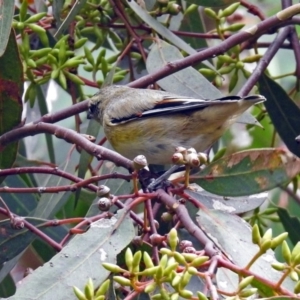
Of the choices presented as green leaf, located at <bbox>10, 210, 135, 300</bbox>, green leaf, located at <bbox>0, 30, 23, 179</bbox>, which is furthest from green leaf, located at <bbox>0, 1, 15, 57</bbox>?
green leaf, located at <bbox>10, 210, 135, 300</bbox>

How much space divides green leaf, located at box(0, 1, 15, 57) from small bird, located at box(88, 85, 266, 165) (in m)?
0.54

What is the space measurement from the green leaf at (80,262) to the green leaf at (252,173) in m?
0.44

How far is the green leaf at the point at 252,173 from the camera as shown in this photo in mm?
2260

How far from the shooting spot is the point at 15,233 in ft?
7.59

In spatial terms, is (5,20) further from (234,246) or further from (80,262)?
(234,246)

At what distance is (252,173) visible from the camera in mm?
2289

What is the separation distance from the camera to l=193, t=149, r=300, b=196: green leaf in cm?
226

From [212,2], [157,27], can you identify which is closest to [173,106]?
[157,27]

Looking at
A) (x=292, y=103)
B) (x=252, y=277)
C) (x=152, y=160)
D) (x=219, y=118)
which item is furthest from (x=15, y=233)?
(x=292, y=103)

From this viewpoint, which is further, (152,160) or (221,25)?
(221,25)

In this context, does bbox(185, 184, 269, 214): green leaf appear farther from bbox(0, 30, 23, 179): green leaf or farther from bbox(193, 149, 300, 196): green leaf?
bbox(0, 30, 23, 179): green leaf

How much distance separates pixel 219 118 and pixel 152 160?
300 millimetres

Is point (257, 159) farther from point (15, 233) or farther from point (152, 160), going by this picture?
point (15, 233)

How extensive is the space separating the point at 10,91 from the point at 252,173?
3.13 feet
